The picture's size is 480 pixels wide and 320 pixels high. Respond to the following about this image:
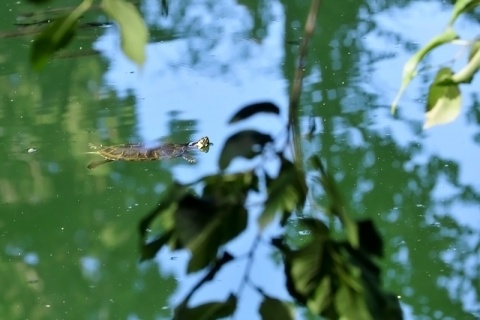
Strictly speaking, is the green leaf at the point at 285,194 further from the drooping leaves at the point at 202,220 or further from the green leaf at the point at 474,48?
the green leaf at the point at 474,48

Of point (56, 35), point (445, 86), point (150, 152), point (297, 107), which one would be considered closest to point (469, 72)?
point (445, 86)

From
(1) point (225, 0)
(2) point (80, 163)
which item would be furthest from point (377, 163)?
(1) point (225, 0)

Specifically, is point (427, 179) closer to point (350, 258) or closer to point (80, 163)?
point (80, 163)

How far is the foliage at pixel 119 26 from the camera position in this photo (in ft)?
1.14

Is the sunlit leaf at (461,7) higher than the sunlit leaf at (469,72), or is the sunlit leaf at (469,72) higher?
the sunlit leaf at (461,7)

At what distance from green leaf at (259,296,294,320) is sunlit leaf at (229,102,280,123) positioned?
0.30 feet

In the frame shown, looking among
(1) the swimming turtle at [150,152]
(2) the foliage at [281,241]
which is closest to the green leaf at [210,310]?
(2) the foliage at [281,241]

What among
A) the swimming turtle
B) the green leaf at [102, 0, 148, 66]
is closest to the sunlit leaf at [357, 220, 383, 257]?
the green leaf at [102, 0, 148, 66]

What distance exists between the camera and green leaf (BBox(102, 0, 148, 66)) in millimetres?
348

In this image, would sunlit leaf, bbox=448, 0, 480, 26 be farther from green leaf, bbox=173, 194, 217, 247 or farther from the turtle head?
the turtle head

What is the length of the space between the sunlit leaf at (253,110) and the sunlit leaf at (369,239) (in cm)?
8

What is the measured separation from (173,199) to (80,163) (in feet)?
8.40

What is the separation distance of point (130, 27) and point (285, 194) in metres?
0.10

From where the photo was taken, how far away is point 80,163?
9.58ft
